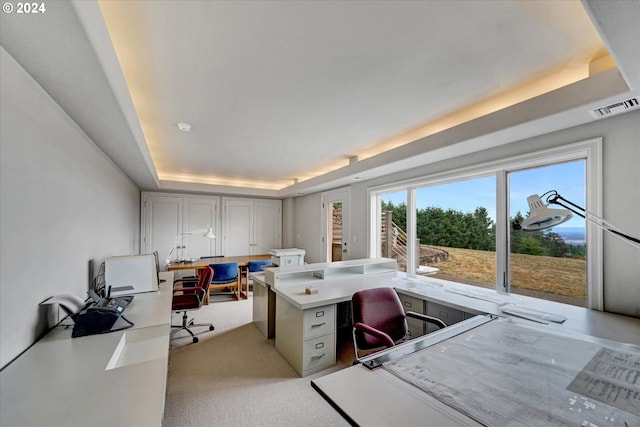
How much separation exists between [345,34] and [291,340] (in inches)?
101

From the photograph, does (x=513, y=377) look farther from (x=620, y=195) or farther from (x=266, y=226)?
(x=266, y=226)

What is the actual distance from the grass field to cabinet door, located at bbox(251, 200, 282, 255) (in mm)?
4813

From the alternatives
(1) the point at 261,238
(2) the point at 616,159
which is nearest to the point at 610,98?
(2) the point at 616,159

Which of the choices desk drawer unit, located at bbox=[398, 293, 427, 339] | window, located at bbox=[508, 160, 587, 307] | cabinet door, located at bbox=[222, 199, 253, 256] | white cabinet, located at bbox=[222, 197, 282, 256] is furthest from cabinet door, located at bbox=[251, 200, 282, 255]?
window, located at bbox=[508, 160, 587, 307]

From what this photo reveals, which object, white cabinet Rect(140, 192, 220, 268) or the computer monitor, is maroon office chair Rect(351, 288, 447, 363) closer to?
the computer monitor

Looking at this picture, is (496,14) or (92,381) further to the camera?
(496,14)

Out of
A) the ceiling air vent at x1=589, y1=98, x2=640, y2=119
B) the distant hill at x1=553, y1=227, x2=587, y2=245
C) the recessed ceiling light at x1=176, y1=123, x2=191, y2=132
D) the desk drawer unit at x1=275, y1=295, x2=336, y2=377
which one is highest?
the recessed ceiling light at x1=176, y1=123, x2=191, y2=132

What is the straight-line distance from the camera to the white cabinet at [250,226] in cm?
634

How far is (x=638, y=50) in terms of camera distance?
3.80 feet

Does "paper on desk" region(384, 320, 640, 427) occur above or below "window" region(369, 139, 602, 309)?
below

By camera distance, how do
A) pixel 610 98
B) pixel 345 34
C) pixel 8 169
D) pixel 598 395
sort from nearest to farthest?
pixel 598 395 → pixel 8 169 → pixel 345 34 → pixel 610 98

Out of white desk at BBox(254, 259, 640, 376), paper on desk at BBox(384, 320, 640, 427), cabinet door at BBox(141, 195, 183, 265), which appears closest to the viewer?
paper on desk at BBox(384, 320, 640, 427)

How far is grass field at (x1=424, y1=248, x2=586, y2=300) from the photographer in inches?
87.3

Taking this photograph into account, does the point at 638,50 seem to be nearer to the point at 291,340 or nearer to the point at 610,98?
the point at 610,98
